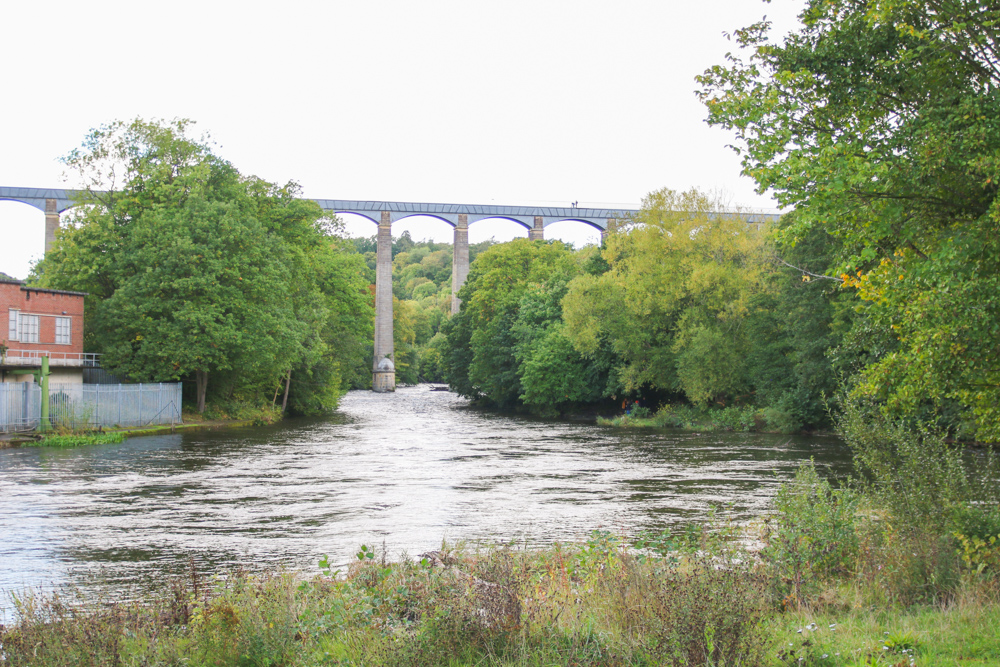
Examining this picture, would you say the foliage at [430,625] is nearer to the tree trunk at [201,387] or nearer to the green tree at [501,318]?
the tree trunk at [201,387]

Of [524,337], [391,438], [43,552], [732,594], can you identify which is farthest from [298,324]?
[732,594]

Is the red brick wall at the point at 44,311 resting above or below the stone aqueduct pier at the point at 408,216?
below

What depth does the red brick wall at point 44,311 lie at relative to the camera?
113ft

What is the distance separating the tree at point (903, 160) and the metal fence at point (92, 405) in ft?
94.8

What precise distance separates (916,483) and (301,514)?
36.5 ft

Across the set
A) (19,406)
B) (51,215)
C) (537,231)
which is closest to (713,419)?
(19,406)

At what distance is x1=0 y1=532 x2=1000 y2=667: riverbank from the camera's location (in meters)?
5.54

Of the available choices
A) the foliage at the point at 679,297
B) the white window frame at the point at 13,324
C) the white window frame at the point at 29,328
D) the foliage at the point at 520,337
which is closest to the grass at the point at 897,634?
the foliage at the point at 679,297

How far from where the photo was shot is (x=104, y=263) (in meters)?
38.3

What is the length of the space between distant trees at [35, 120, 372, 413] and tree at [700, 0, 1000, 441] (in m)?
30.4

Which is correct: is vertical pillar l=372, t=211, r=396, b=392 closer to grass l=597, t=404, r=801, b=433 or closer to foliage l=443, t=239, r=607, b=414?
foliage l=443, t=239, r=607, b=414

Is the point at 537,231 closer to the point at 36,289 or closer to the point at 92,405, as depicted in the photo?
the point at 36,289

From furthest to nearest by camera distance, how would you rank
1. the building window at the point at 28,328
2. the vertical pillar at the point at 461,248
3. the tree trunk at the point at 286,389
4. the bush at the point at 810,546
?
the vertical pillar at the point at 461,248 → the tree trunk at the point at 286,389 → the building window at the point at 28,328 → the bush at the point at 810,546

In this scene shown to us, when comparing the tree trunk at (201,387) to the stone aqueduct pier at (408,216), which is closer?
the tree trunk at (201,387)
